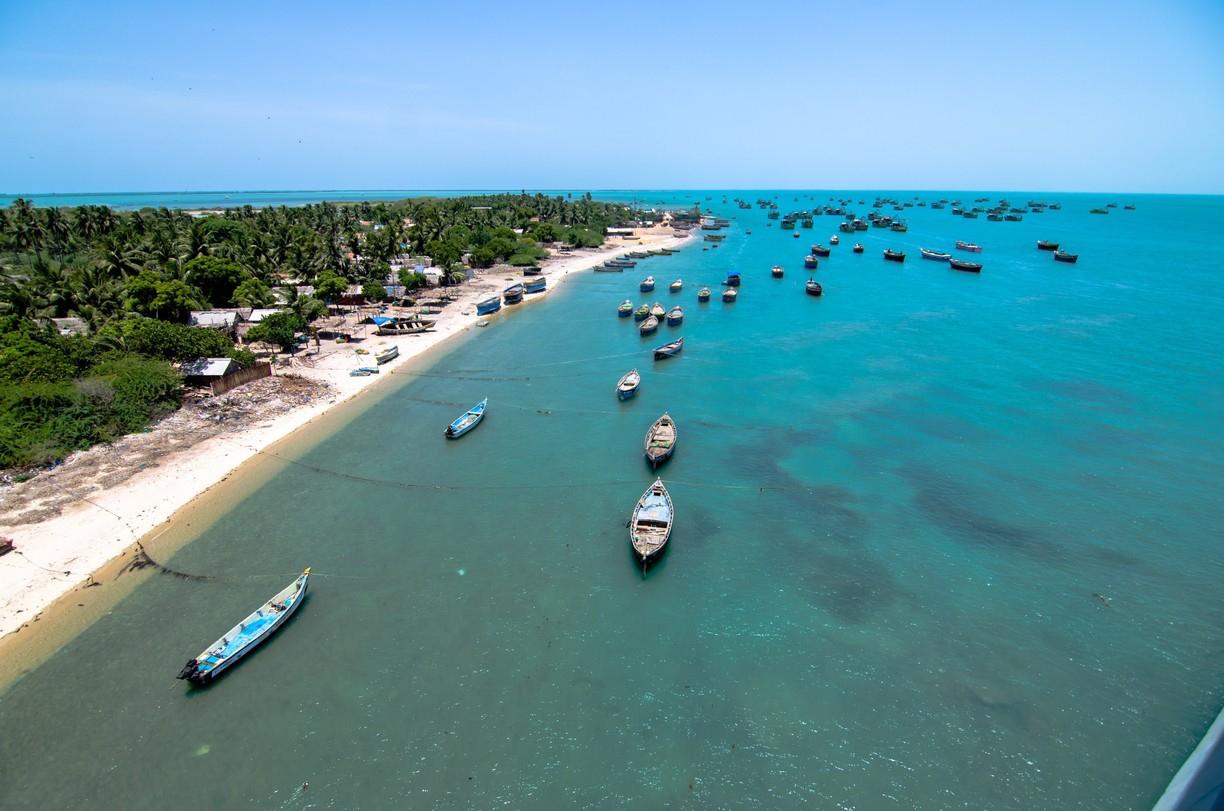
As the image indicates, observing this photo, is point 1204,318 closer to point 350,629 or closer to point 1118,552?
point 1118,552

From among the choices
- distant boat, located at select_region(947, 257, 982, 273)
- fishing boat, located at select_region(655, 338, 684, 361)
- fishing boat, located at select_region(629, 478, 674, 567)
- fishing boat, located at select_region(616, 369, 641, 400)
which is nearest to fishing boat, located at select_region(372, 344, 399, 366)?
fishing boat, located at select_region(616, 369, 641, 400)

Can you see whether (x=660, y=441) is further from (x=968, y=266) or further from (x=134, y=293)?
(x=968, y=266)

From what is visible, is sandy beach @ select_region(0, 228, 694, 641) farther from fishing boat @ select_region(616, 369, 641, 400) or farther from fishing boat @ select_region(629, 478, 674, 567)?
fishing boat @ select_region(629, 478, 674, 567)

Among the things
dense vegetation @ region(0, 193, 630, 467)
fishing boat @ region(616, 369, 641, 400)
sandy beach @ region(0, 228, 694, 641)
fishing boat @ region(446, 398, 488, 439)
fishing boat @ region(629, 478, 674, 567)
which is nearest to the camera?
sandy beach @ region(0, 228, 694, 641)

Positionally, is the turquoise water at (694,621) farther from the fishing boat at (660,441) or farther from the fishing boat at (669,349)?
the fishing boat at (669,349)

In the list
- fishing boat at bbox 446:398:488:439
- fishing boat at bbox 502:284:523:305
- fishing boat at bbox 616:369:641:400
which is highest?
fishing boat at bbox 502:284:523:305

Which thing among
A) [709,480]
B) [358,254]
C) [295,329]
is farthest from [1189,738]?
[358,254]

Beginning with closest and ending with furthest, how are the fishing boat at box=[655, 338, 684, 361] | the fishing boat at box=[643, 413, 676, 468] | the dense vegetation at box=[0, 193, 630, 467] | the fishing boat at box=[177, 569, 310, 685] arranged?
the fishing boat at box=[177, 569, 310, 685] < the dense vegetation at box=[0, 193, 630, 467] < the fishing boat at box=[643, 413, 676, 468] < the fishing boat at box=[655, 338, 684, 361]
